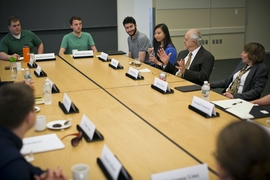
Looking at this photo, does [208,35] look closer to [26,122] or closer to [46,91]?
[46,91]

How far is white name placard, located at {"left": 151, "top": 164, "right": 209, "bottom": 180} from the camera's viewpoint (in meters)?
1.43

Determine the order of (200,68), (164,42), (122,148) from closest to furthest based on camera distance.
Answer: (122,148) → (200,68) → (164,42)

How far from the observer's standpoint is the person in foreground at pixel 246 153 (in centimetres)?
99

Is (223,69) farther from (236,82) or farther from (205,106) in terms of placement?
(205,106)

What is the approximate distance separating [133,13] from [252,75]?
5.00 metres

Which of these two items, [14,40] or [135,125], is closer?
[135,125]

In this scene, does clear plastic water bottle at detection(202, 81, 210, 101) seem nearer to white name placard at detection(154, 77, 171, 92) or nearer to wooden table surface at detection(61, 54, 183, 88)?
white name placard at detection(154, 77, 171, 92)

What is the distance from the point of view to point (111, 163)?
159cm

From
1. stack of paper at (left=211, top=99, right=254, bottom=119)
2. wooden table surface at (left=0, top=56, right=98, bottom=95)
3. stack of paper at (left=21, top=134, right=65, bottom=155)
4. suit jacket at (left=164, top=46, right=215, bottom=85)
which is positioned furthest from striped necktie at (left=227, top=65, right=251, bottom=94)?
stack of paper at (left=21, top=134, right=65, bottom=155)

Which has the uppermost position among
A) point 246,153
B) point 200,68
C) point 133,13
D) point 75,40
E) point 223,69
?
point 133,13

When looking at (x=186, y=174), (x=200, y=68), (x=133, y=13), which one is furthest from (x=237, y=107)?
(x=133, y=13)

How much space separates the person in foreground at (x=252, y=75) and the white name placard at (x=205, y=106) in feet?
2.52

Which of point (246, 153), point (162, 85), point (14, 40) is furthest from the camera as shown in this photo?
point (14, 40)

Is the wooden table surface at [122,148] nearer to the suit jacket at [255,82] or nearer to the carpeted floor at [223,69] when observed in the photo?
the suit jacket at [255,82]
